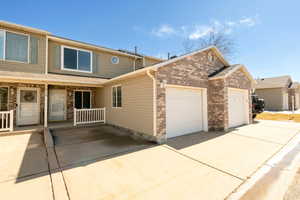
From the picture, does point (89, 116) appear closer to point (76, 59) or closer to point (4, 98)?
point (76, 59)

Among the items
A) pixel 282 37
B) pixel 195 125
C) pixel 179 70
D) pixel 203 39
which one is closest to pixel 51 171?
pixel 179 70

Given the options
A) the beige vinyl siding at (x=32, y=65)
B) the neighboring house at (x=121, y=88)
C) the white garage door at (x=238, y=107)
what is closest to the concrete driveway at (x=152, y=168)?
the neighboring house at (x=121, y=88)

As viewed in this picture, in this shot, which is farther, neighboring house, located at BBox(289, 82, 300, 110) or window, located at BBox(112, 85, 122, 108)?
neighboring house, located at BBox(289, 82, 300, 110)

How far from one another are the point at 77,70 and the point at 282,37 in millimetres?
16567

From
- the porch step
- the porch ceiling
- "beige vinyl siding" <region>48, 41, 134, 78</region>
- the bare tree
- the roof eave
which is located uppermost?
the bare tree

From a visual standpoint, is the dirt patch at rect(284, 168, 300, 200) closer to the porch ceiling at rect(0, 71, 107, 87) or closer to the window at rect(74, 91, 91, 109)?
the porch ceiling at rect(0, 71, 107, 87)

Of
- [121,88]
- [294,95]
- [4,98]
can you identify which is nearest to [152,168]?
[121,88]

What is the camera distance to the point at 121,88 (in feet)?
25.7

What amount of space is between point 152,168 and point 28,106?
30.9 feet

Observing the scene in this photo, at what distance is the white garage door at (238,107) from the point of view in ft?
28.7

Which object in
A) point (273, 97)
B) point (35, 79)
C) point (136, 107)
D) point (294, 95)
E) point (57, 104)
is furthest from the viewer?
point (294, 95)

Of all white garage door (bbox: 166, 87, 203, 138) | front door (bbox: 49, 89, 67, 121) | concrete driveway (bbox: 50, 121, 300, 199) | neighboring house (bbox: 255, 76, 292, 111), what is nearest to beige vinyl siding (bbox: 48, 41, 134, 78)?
front door (bbox: 49, 89, 67, 121)

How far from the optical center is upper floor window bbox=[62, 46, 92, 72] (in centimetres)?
933

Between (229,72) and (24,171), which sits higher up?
(229,72)
